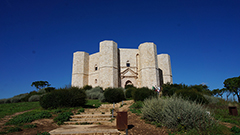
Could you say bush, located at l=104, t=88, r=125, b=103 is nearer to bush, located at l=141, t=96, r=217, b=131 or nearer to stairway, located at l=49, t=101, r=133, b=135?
stairway, located at l=49, t=101, r=133, b=135

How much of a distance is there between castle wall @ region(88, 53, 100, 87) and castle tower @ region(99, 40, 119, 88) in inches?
126

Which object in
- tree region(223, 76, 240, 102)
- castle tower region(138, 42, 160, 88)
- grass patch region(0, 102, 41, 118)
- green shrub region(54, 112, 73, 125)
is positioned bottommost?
grass patch region(0, 102, 41, 118)

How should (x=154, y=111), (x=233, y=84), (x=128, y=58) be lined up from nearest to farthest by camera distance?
(x=154, y=111)
(x=233, y=84)
(x=128, y=58)

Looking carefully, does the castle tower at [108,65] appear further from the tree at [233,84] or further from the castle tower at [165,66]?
the tree at [233,84]

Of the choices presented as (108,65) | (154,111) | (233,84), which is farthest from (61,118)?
(233,84)

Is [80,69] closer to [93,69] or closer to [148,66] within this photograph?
[93,69]

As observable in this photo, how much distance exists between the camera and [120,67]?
3170 centimetres

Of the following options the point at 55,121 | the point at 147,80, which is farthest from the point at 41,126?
the point at 147,80

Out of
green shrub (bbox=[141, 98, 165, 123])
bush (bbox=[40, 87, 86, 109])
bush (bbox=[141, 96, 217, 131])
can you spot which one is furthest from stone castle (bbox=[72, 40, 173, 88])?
bush (bbox=[141, 96, 217, 131])

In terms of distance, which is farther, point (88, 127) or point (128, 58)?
point (128, 58)

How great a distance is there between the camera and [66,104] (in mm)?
9219

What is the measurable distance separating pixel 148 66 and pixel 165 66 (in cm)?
726

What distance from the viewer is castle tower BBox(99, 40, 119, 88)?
28281 millimetres

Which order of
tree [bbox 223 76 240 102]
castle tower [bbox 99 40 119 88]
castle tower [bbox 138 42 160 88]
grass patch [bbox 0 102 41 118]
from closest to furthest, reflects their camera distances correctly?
grass patch [bbox 0 102 41 118], tree [bbox 223 76 240 102], castle tower [bbox 99 40 119 88], castle tower [bbox 138 42 160 88]
